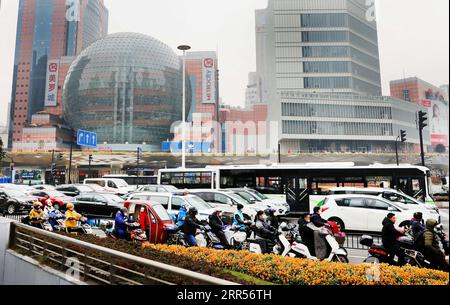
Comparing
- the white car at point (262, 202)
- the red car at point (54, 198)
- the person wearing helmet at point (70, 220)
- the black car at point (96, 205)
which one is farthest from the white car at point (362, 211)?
the red car at point (54, 198)

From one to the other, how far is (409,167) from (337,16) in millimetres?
72099

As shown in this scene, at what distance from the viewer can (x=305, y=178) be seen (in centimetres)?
1750

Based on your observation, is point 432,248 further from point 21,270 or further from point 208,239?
point 21,270

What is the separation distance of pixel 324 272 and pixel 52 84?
129677 millimetres

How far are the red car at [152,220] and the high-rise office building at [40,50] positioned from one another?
394 ft

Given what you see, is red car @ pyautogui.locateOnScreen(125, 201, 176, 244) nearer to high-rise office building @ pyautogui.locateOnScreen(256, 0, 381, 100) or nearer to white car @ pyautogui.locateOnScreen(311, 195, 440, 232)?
white car @ pyautogui.locateOnScreen(311, 195, 440, 232)

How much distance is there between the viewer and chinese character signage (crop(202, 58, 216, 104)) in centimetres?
11116

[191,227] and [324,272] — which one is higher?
[191,227]

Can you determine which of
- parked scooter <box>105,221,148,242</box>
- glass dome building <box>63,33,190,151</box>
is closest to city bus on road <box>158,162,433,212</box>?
parked scooter <box>105,221,148,242</box>

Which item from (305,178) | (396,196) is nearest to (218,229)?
(396,196)

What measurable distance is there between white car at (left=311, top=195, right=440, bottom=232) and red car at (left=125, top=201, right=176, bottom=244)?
691 cm

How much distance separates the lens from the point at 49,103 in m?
114

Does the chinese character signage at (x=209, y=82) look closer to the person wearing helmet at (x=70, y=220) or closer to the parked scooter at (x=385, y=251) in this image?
the person wearing helmet at (x=70, y=220)
